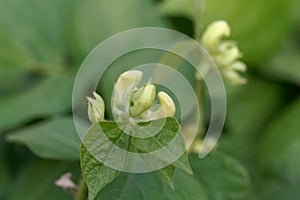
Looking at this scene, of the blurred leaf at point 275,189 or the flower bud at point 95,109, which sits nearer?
the flower bud at point 95,109

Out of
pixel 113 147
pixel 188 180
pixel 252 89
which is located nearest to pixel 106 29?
pixel 252 89

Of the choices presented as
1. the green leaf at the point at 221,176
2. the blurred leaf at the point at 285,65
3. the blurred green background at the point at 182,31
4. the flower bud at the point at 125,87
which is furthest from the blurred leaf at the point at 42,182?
the blurred leaf at the point at 285,65

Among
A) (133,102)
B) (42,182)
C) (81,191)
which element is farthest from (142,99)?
(42,182)

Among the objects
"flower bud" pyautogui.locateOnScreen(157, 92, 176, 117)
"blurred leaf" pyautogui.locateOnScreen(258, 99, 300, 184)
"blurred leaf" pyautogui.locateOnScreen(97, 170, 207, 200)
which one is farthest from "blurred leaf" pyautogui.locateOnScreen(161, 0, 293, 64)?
"flower bud" pyautogui.locateOnScreen(157, 92, 176, 117)

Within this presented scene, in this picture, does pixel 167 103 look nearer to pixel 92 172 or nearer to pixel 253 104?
pixel 92 172

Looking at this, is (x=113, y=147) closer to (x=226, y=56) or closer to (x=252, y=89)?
(x=226, y=56)

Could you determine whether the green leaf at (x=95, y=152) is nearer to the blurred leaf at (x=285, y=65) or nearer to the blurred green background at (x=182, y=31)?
the blurred green background at (x=182, y=31)
